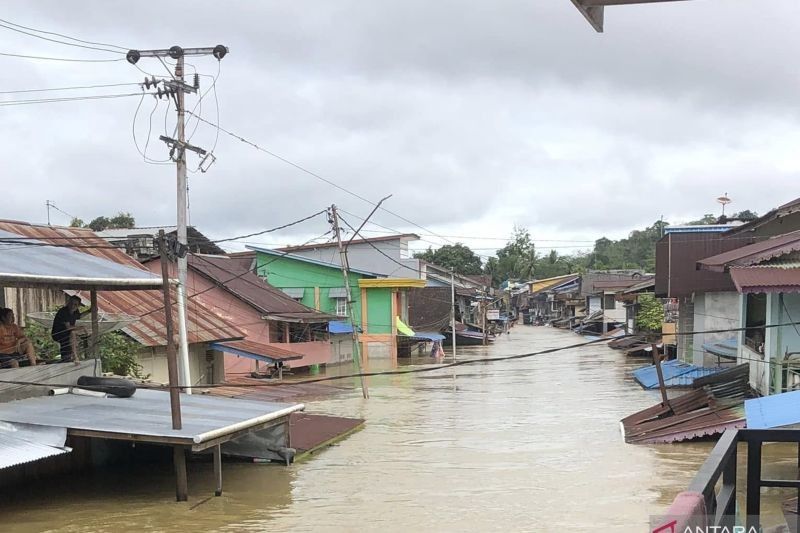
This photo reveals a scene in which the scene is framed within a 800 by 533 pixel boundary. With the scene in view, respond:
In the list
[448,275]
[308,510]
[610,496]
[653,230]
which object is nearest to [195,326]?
[308,510]

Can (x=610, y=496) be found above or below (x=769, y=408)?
below

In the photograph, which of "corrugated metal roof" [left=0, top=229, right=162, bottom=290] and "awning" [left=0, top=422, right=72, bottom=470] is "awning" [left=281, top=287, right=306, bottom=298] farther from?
"awning" [left=0, top=422, right=72, bottom=470]

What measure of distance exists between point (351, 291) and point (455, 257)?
165 ft

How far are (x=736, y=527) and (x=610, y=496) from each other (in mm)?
9522

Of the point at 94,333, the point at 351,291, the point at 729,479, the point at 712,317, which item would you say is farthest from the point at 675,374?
the point at 729,479

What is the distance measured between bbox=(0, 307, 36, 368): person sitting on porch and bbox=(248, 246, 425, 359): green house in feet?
86.0

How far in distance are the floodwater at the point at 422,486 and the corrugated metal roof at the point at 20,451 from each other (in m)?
1.07

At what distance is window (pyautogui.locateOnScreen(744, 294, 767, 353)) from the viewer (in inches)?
663

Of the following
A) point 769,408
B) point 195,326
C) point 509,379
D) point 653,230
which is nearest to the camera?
point 769,408

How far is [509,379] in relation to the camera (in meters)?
33.0

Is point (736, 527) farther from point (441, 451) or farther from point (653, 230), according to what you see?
point (653, 230)

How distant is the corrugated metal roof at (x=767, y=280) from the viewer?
1345cm

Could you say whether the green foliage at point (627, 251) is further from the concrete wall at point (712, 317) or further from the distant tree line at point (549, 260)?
the concrete wall at point (712, 317)

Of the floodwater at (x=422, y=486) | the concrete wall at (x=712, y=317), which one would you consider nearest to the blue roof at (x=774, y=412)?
the floodwater at (x=422, y=486)
